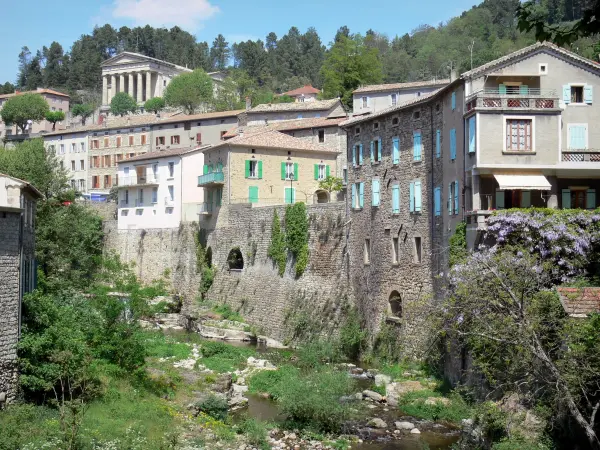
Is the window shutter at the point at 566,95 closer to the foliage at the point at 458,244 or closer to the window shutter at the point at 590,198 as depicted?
the window shutter at the point at 590,198

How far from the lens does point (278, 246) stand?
4356cm

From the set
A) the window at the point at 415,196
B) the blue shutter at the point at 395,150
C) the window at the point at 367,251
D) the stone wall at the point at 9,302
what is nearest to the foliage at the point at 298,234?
the window at the point at 367,251

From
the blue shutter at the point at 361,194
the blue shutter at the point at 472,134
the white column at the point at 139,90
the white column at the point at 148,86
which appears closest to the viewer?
the blue shutter at the point at 472,134

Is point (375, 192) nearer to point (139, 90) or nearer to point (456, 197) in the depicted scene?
point (456, 197)

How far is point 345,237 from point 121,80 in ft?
334

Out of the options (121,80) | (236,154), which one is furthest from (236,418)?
(121,80)

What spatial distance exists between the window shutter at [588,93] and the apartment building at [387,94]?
37.1m

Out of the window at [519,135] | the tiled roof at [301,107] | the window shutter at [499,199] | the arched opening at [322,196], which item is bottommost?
the window shutter at [499,199]

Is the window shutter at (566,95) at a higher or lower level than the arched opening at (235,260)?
higher

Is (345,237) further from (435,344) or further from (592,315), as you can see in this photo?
(592,315)

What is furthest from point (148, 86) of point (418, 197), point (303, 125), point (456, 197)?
point (456, 197)

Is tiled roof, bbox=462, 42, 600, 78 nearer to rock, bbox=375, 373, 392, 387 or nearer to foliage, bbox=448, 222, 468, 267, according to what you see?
foliage, bbox=448, 222, 468, 267

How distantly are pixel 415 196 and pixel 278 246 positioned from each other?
474 inches

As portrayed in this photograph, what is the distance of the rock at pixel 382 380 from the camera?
2961cm
